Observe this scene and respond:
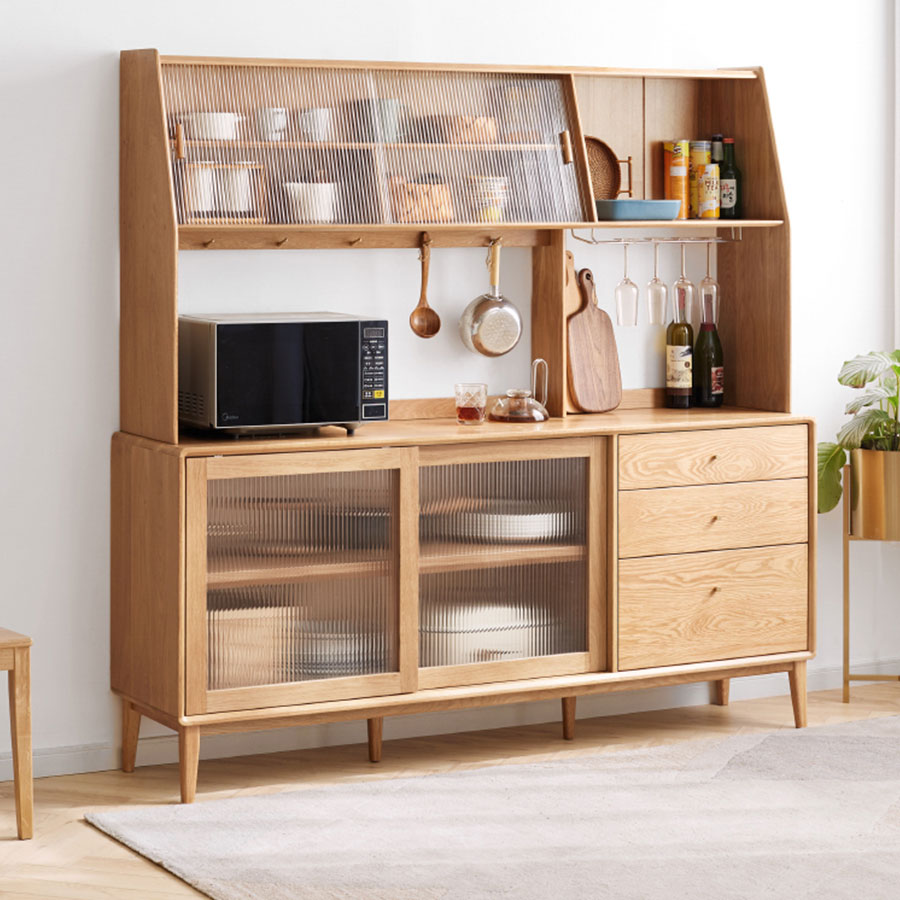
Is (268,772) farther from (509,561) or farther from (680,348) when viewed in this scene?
(680,348)

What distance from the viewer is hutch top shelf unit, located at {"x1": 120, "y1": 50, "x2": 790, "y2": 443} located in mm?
3896

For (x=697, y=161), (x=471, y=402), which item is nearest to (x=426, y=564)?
(x=471, y=402)

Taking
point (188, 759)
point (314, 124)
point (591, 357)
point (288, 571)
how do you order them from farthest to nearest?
point (591, 357) < point (314, 124) < point (288, 571) < point (188, 759)

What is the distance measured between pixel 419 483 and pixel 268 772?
825mm

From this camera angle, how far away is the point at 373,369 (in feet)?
13.2

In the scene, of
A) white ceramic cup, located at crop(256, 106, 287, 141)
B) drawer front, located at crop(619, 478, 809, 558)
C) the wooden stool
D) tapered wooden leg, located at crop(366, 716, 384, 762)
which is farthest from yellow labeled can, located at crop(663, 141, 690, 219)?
the wooden stool

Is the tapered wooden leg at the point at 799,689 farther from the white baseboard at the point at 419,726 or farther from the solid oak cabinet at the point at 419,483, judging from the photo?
the white baseboard at the point at 419,726

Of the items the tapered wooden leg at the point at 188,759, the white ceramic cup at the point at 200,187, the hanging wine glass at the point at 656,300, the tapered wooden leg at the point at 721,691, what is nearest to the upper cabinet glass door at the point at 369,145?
the white ceramic cup at the point at 200,187

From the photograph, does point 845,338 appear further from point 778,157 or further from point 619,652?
point 619,652

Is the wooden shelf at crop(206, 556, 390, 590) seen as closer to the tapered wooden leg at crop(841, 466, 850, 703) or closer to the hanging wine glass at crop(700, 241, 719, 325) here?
the hanging wine glass at crop(700, 241, 719, 325)

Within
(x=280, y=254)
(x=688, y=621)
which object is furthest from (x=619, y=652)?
(x=280, y=254)

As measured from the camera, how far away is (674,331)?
472 centimetres

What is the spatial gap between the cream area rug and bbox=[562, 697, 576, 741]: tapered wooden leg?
208 millimetres

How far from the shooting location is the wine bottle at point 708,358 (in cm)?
470
